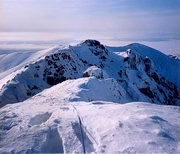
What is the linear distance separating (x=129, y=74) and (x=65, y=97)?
5364cm

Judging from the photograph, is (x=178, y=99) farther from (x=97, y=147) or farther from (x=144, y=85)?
(x=97, y=147)

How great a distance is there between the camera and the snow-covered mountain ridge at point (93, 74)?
40000mm

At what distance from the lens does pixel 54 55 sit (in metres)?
55.2

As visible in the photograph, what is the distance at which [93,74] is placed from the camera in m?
36.8

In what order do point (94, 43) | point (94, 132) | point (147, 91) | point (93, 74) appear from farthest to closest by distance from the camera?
point (94, 43)
point (147, 91)
point (93, 74)
point (94, 132)

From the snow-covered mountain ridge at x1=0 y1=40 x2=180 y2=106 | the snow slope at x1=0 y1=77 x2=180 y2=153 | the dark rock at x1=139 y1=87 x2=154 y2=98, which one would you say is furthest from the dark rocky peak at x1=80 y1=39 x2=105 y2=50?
the snow slope at x1=0 y1=77 x2=180 y2=153

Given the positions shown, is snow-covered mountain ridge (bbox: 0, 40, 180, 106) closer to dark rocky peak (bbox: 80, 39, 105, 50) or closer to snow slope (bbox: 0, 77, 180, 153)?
dark rocky peak (bbox: 80, 39, 105, 50)

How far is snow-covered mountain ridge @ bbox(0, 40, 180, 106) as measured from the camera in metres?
40.0

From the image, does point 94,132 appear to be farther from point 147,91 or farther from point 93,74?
point 147,91

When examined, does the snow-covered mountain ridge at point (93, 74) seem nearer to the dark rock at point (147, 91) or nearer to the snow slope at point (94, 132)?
the dark rock at point (147, 91)

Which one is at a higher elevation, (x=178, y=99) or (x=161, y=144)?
(x=161, y=144)

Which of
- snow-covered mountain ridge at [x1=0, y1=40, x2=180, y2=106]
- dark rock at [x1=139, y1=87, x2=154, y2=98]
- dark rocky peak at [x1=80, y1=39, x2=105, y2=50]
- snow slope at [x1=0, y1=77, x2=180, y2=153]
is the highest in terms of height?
snow slope at [x1=0, y1=77, x2=180, y2=153]

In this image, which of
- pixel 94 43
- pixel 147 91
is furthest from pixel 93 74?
pixel 94 43

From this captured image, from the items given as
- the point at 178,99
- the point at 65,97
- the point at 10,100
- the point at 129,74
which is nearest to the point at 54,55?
the point at 10,100
